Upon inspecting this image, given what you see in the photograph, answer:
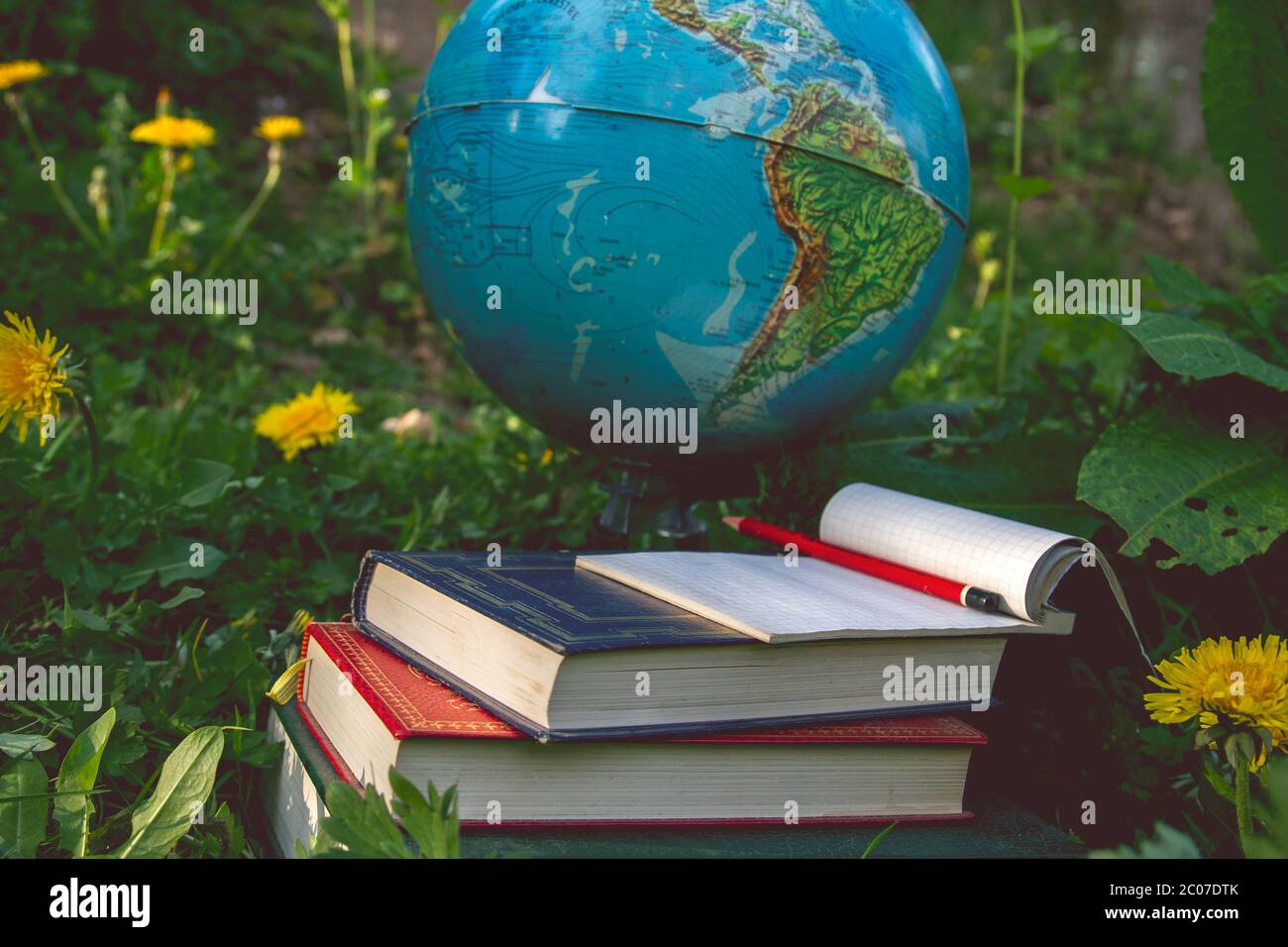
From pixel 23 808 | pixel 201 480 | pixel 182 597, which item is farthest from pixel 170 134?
pixel 23 808

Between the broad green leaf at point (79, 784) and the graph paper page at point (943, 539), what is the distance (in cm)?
100

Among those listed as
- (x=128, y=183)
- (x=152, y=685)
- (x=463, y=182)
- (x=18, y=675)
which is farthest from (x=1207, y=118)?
(x=128, y=183)

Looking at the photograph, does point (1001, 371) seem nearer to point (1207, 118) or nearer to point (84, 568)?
point (1207, 118)

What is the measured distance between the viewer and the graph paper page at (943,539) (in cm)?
143

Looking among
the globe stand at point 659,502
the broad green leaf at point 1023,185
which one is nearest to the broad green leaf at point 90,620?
the globe stand at point 659,502

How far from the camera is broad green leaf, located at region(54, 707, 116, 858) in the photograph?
1.22 m

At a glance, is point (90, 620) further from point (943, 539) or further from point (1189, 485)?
point (1189, 485)

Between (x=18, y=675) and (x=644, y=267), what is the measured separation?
98 cm

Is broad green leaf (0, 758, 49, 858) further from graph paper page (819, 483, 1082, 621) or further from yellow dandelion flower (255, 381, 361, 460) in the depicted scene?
graph paper page (819, 483, 1082, 621)

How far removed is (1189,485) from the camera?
64.5 inches

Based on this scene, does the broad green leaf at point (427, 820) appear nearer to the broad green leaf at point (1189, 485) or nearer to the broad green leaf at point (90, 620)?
the broad green leaf at point (90, 620)

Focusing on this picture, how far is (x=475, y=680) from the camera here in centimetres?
133

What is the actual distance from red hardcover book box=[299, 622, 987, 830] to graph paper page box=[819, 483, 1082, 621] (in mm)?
185

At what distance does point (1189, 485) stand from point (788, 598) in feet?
2.07
